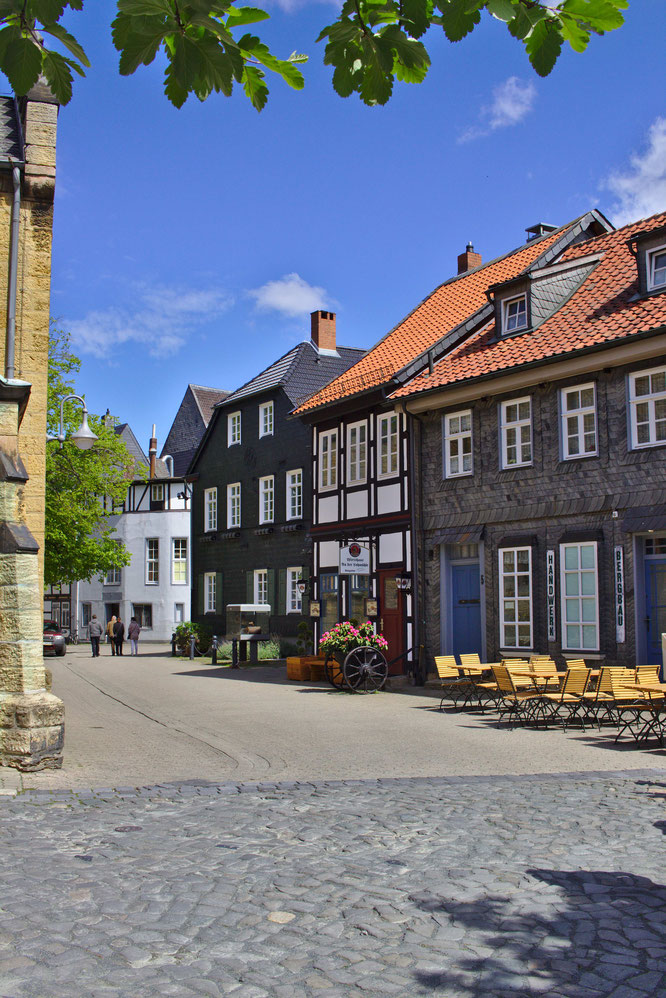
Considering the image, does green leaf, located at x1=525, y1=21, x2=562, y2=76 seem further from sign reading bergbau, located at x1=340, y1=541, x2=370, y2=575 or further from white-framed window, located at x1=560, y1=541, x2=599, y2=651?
sign reading bergbau, located at x1=340, y1=541, x2=370, y2=575

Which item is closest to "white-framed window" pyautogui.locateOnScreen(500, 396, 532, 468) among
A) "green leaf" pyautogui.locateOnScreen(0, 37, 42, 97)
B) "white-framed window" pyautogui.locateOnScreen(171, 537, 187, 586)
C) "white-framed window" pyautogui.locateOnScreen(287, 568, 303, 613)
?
"white-framed window" pyautogui.locateOnScreen(287, 568, 303, 613)

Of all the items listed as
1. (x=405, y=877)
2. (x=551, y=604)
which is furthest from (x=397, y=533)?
(x=405, y=877)

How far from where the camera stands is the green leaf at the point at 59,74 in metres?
3.22

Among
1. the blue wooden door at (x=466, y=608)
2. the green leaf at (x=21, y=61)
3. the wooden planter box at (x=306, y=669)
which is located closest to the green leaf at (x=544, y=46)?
the green leaf at (x=21, y=61)

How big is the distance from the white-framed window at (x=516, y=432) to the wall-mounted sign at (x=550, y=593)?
2.04 metres

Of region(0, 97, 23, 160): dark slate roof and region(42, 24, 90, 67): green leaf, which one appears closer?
region(42, 24, 90, 67): green leaf

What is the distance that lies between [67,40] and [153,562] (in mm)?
50056

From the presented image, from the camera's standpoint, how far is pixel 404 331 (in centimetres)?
2706

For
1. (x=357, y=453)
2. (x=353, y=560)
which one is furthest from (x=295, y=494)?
(x=353, y=560)

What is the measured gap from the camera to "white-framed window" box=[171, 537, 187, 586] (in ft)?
170

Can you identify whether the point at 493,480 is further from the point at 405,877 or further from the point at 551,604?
the point at 405,877

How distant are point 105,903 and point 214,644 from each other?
89.2 feet

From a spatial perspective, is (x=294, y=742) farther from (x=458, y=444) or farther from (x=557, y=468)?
(x=458, y=444)

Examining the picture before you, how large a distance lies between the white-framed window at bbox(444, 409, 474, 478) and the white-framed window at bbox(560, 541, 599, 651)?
3.44m
